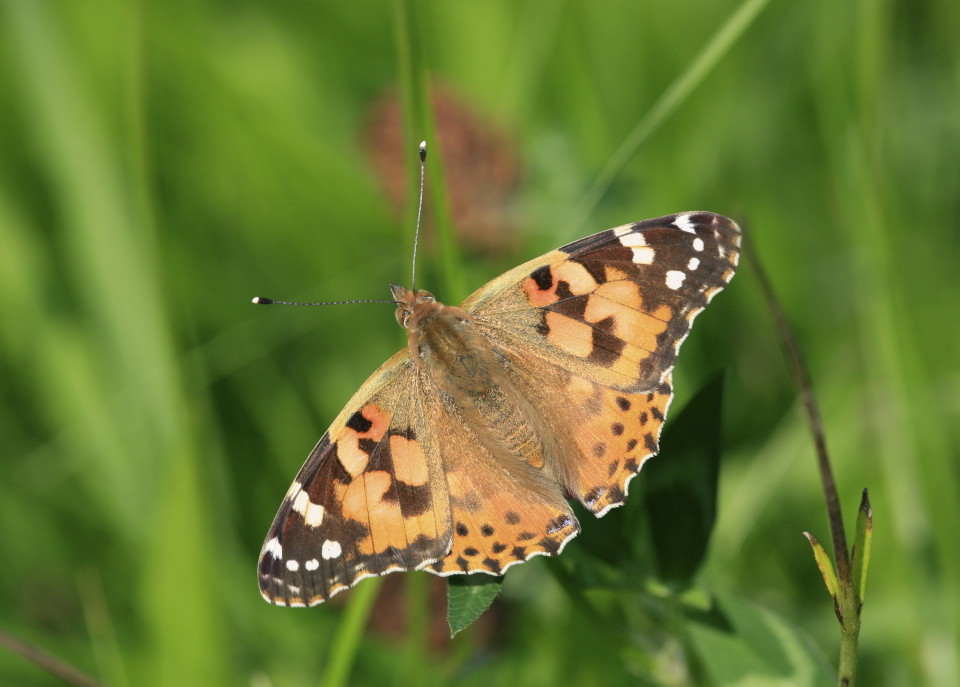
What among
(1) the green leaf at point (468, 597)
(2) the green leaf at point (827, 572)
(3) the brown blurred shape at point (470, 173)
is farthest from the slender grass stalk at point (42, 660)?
(3) the brown blurred shape at point (470, 173)

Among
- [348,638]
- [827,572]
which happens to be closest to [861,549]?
[827,572]

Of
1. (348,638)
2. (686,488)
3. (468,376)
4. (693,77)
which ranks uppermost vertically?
(693,77)

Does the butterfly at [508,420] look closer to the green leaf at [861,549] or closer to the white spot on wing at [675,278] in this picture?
the white spot on wing at [675,278]

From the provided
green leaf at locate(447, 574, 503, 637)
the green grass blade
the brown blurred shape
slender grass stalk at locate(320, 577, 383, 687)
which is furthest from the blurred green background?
green leaf at locate(447, 574, 503, 637)

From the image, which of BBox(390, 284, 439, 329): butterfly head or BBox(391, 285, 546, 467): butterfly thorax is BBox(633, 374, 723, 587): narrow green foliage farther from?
BBox(390, 284, 439, 329): butterfly head

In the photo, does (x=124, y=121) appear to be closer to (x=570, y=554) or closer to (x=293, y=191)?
(x=293, y=191)

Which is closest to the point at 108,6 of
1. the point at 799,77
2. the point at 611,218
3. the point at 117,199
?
the point at 117,199

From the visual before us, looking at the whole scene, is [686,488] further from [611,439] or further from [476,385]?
[476,385]
